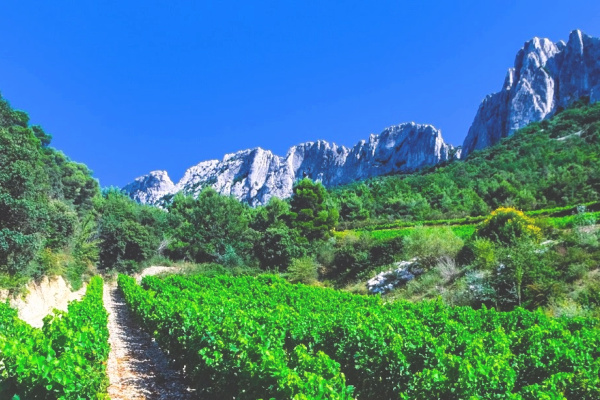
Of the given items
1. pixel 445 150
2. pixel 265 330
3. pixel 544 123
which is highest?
pixel 445 150

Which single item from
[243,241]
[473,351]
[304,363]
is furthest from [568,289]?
[243,241]

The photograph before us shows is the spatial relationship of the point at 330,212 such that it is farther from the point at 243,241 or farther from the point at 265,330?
the point at 265,330

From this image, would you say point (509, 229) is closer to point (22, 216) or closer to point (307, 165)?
point (22, 216)

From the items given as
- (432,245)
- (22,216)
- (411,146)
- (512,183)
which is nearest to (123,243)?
(22,216)

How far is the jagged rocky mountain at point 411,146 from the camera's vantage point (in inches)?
3910

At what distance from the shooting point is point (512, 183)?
48938 millimetres

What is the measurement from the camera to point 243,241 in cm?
4828

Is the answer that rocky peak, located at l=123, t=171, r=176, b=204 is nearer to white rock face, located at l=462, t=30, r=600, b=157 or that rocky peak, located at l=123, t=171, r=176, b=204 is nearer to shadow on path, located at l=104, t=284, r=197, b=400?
white rock face, located at l=462, t=30, r=600, b=157

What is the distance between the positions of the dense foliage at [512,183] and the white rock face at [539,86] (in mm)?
24773

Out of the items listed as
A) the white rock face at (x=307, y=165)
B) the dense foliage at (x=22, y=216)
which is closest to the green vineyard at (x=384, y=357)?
the dense foliage at (x=22, y=216)

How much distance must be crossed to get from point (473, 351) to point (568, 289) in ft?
38.1

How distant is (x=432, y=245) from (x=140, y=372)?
18.4 metres

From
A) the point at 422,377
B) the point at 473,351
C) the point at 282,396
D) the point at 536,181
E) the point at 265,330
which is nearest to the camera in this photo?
the point at 282,396

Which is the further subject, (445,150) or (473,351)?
(445,150)
